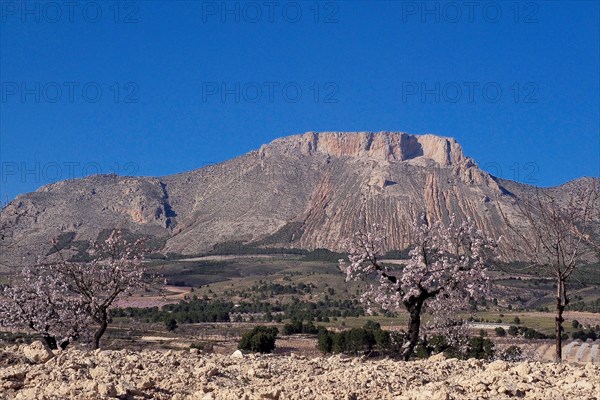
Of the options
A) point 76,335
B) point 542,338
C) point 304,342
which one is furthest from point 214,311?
point 76,335

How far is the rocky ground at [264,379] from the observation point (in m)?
12.2

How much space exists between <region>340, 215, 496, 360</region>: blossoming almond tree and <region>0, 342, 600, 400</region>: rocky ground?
17.8ft

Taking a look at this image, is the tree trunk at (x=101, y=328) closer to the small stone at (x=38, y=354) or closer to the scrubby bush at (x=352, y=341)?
the small stone at (x=38, y=354)

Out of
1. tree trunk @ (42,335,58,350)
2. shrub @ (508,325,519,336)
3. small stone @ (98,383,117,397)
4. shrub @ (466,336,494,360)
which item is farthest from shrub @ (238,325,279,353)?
small stone @ (98,383,117,397)

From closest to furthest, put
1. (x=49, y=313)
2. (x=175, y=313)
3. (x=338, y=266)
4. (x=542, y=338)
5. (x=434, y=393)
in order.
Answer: (x=434, y=393) → (x=49, y=313) → (x=542, y=338) → (x=175, y=313) → (x=338, y=266)

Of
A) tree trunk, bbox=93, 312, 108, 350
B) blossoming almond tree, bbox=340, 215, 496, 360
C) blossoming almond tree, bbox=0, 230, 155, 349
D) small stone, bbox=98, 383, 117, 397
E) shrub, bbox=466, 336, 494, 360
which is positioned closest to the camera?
small stone, bbox=98, 383, 117, 397

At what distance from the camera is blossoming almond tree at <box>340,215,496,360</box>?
22031mm

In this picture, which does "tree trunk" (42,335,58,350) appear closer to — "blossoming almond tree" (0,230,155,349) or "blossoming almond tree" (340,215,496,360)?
"blossoming almond tree" (0,230,155,349)

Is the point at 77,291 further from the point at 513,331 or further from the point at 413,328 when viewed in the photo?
the point at 513,331

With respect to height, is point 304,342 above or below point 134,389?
below

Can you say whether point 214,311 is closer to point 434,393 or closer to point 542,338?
point 542,338

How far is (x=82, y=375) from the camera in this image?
508 inches

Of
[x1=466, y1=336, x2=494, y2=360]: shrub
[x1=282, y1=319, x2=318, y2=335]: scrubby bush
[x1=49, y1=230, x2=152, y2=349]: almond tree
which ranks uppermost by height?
[x1=49, y1=230, x2=152, y2=349]: almond tree

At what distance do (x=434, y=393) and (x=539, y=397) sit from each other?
6.17 feet
